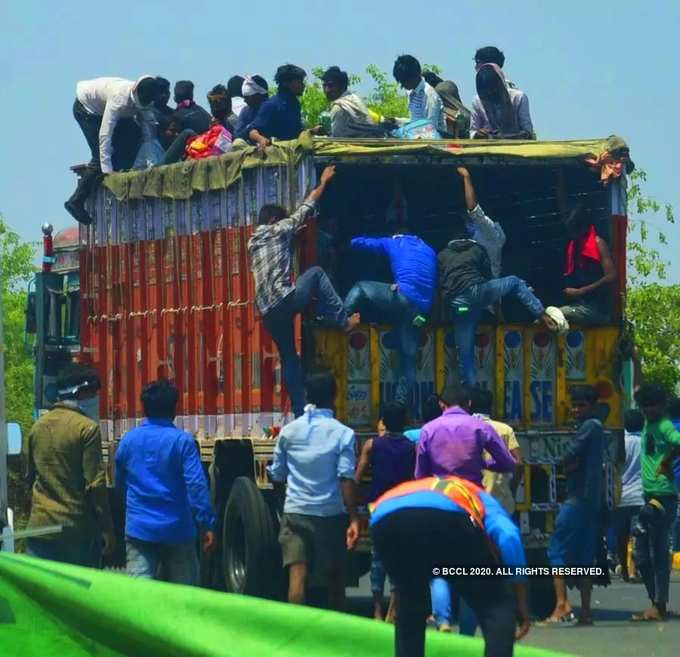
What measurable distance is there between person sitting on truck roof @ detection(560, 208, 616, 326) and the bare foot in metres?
1.66

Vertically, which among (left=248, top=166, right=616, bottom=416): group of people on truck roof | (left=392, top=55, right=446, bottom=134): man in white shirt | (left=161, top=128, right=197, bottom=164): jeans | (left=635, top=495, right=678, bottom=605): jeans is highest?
(left=392, top=55, right=446, bottom=134): man in white shirt

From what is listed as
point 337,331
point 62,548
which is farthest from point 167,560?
point 337,331

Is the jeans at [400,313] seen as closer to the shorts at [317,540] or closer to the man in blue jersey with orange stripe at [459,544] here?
the shorts at [317,540]

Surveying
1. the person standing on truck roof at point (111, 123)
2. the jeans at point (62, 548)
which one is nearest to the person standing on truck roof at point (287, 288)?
the jeans at point (62, 548)

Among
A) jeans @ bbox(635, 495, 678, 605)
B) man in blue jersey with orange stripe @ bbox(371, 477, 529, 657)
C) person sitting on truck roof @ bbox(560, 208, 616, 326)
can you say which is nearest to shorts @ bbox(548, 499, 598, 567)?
jeans @ bbox(635, 495, 678, 605)

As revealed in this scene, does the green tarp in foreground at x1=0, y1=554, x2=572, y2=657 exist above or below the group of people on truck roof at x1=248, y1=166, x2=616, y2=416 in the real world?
below

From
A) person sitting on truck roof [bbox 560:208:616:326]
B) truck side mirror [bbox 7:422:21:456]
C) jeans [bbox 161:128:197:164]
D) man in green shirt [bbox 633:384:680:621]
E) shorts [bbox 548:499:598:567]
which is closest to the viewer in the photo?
truck side mirror [bbox 7:422:21:456]

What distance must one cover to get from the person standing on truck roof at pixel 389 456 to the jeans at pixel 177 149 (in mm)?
4213

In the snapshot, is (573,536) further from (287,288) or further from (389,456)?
(287,288)

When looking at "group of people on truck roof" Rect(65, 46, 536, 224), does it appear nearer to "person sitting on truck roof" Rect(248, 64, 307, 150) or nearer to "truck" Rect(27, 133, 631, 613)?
"person sitting on truck roof" Rect(248, 64, 307, 150)

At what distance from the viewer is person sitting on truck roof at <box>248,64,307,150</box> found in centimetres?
1598

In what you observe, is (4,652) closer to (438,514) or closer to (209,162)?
(438,514)

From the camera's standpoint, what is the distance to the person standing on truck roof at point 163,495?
11.3 metres

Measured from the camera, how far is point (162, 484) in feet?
37.2
